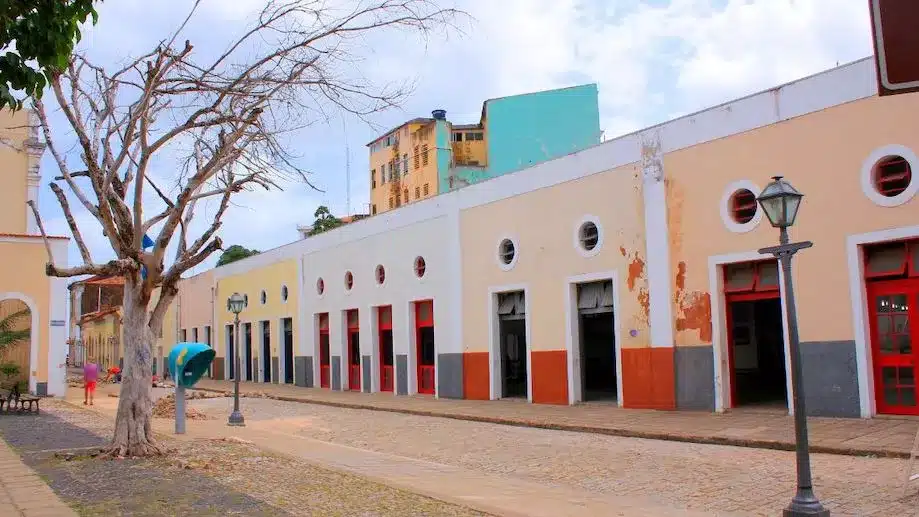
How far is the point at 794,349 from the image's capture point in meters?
7.35

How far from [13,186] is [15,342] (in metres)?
8.96

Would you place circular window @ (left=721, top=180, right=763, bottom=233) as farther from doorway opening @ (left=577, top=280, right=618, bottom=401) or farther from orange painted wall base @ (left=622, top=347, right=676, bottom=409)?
doorway opening @ (left=577, top=280, right=618, bottom=401)

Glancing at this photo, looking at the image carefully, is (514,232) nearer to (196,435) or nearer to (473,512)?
(196,435)

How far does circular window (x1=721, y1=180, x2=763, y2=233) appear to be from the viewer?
14.8 m

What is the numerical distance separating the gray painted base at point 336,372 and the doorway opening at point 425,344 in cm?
523

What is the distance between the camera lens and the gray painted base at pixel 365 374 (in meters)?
27.3

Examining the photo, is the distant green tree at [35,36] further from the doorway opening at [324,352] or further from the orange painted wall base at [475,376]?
the doorway opening at [324,352]

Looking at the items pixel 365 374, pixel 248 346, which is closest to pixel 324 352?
pixel 365 374

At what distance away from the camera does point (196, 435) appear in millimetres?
14656

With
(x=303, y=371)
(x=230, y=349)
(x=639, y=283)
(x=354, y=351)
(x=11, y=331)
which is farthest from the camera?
Result: (x=230, y=349)

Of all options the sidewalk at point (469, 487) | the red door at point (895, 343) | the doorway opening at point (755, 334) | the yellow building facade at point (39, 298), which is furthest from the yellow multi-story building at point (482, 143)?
the sidewalk at point (469, 487)

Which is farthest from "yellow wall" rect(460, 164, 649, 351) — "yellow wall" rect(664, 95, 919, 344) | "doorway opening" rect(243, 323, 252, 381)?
"doorway opening" rect(243, 323, 252, 381)

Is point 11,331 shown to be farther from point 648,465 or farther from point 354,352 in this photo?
point 648,465

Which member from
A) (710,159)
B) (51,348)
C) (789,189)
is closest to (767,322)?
(710,159)
